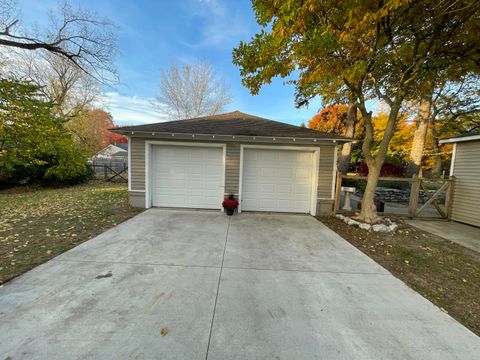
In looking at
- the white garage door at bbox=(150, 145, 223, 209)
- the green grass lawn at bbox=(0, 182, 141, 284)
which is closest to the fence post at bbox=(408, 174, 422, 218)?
the white garage door at bbox=(150, 145, 223, 209)

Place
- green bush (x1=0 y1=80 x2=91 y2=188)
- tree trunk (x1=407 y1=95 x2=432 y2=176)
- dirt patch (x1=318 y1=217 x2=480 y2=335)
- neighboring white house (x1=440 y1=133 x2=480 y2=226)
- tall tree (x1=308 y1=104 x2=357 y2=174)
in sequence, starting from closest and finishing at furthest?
dirt patch (x1=318 y1=217 x2=480 y2=335), green bush (x1=0 y1=80 x2=91 y2=188), neighboring white house (x1=440 y1=133 x2=480 y2=226), tree trunk (x1=407 y1=95 x2=432 y2=176), tall tree (x1=308 y1=104 x2=357 y2=174)

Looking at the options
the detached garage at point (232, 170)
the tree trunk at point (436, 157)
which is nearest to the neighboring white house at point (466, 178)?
the detached garage at point (232, 170)

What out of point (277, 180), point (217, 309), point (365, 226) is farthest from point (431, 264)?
point (277, 180)

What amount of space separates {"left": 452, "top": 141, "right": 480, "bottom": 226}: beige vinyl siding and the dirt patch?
2.26m

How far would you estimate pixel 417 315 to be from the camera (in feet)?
7.77

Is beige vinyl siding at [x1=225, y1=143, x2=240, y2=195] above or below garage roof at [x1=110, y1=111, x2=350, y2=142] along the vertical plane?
below

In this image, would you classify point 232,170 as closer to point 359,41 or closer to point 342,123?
point 359,41

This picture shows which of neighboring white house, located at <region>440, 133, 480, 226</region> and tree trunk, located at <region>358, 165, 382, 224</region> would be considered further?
neighboring white house, located at <region>440, 133, 480, 226</region>

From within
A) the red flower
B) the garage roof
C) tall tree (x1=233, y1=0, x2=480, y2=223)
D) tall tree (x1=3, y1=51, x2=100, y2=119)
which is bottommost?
the red flower

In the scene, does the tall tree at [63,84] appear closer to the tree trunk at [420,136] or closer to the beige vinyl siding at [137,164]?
the beige vinyl siding at [137,164]

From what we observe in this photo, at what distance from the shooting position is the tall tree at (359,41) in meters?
4.11

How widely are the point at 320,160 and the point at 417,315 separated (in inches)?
196

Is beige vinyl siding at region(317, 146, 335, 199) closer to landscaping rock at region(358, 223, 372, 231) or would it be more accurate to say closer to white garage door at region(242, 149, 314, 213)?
white garage door at region(242, 149, 314, 213)

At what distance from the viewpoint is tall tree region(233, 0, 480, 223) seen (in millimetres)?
4105
